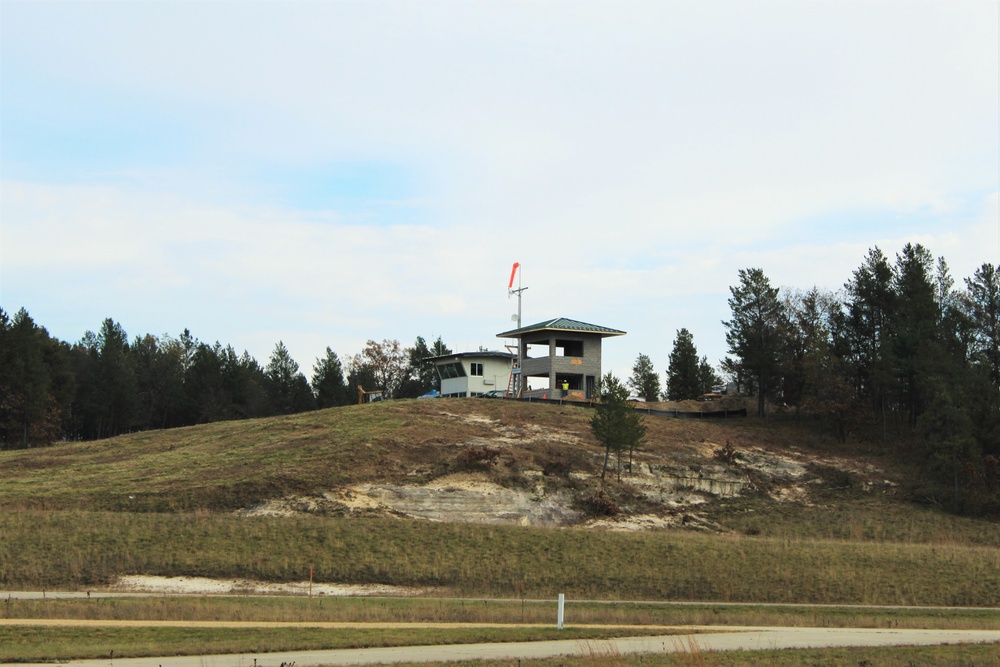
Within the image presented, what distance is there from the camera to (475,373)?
8375 cm

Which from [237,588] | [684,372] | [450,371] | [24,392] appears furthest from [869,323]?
[24,392]

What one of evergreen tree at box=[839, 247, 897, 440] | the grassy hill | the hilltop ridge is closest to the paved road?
the grassy hill

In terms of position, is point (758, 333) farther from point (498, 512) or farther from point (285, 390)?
point (285, 390)

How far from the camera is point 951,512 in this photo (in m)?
56.4

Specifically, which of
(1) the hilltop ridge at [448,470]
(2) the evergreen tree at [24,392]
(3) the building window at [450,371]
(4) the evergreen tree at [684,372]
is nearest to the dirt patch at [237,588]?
(1) the hilltop ridge at [448,470]

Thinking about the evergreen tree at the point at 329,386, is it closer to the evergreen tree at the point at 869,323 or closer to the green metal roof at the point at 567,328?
the green metal roof at the point at 567,328

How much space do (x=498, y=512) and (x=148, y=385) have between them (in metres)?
83.0

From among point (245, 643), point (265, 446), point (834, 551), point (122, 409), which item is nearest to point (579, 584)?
point (834, 551)

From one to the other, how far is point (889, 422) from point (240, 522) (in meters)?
54.3

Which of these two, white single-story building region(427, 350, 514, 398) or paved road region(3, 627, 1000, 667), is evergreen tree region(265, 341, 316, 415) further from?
paved road region(3, 627, 1000, 667)

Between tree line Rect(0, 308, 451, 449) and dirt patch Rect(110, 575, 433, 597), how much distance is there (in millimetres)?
57377

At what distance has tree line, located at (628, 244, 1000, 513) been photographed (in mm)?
58562

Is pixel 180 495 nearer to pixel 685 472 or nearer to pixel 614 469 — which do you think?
pixel 614 469

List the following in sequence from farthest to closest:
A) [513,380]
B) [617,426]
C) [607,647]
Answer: [513,380] → [617,426] → [607,647]
